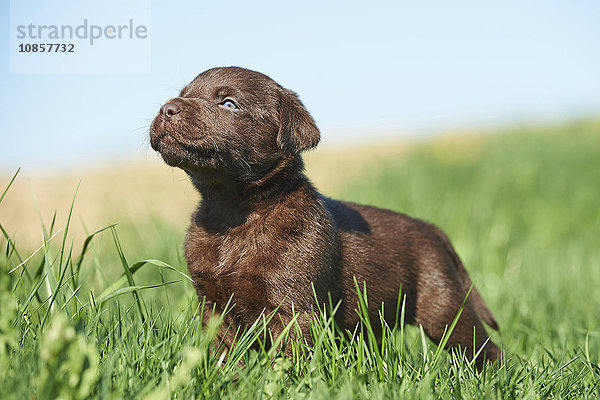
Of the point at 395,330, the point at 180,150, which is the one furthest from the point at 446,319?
the point at 180,150

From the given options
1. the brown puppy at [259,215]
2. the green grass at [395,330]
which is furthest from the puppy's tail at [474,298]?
the brown puppy at [259,215]

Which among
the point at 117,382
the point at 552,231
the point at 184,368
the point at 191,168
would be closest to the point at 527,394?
the point at 184,368

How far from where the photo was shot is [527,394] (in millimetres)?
2566

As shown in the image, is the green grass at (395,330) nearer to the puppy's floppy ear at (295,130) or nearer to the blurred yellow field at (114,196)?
the blurred yellow field at (114,196)

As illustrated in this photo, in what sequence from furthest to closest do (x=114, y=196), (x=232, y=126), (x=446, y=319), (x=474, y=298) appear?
(x=114, y=196) < (x=474, y=298) < (x=446, y=319) < (x=232, y=126)

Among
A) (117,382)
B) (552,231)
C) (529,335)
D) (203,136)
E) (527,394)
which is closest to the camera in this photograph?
(117,382)

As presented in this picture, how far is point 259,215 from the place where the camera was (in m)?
3.20

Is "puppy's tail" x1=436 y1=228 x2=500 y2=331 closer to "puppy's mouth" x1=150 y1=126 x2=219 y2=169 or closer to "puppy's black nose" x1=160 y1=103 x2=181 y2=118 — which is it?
"puppy's mouth" x1=150 y1=126 x2=219 y2=169

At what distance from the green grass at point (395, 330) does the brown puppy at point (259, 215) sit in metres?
0.18

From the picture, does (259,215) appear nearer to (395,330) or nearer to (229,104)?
(229,104)

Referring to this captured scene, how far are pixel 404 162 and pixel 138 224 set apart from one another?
15.9 ft

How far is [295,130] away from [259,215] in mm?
495

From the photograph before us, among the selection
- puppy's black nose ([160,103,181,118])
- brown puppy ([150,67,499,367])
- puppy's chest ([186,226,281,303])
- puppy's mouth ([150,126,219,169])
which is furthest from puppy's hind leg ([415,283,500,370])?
puppy's black nose ([160,103,181,118])

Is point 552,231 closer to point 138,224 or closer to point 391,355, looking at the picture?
point 138,224
